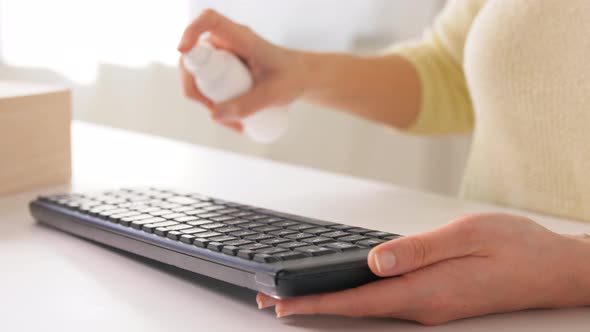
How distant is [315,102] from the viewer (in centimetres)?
89

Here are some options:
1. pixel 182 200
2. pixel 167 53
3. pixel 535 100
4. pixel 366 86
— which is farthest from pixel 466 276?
pixel 167 53

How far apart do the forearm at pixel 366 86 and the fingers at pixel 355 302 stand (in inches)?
18.5

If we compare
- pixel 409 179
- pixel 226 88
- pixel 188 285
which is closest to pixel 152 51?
pixel 409 179

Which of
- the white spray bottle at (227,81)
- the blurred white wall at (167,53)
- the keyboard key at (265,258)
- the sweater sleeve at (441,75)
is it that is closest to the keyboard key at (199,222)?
the keyboard key at (265,258)

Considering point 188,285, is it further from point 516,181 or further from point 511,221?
point 516,181

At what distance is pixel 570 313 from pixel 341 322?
126mm

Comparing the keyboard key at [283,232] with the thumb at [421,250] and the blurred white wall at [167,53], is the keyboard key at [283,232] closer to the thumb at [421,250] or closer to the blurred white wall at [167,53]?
the thumb at [421,250]

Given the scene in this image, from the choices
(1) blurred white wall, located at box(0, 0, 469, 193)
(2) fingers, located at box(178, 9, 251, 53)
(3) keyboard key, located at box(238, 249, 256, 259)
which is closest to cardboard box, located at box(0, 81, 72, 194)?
(2) fingers, located at box(178, 9, 251, 53)

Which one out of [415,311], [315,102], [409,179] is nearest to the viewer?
[415,311]

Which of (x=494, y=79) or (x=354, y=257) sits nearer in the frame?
(x=354, y=257)

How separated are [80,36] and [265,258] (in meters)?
1.38

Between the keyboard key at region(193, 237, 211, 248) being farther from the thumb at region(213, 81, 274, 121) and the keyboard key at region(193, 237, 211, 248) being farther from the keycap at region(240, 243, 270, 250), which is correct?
the thumb at region(213, 81, 274, 121)

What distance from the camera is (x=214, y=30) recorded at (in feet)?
2.42

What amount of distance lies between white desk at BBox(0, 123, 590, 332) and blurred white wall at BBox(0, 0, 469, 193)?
31.7 inches
